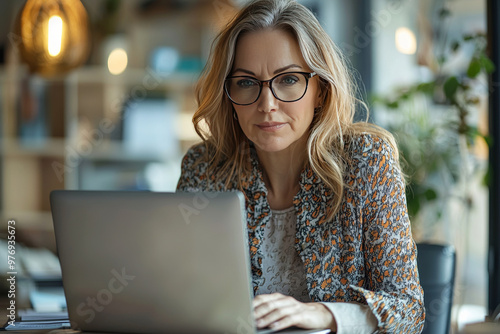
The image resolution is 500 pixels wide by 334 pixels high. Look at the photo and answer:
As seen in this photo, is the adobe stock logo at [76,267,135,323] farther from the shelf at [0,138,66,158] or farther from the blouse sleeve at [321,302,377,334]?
the shelf at [0,138,66,158]

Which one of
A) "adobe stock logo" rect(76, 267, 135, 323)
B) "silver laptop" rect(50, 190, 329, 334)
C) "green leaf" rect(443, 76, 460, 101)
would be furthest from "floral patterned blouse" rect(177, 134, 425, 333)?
"green leaf" rect(443, 76, 460, 101)

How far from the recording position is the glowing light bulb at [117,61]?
424cm

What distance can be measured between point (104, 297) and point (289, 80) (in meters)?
0.76

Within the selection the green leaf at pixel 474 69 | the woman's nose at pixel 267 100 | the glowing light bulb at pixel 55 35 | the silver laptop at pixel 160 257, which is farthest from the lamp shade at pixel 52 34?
the green leaf at pixel 474 69

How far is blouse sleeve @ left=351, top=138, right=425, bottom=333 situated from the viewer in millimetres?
1352

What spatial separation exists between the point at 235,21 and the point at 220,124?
306 mm

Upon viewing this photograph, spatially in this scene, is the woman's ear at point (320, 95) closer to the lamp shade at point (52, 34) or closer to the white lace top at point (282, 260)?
the white lace top at point (282, 260)

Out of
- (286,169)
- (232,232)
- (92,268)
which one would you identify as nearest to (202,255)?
(232,232)

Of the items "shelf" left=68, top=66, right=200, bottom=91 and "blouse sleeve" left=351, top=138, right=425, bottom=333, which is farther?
"shelf" left=68, top=66, right=200, bottom=91

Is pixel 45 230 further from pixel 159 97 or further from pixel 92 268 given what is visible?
pixel 92 268

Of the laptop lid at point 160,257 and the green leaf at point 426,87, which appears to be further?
the green leaf at point 426,87

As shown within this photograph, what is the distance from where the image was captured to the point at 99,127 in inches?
165

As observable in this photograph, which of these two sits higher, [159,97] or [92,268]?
[159,97]

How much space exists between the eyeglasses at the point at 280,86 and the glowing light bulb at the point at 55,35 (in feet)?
3.84
